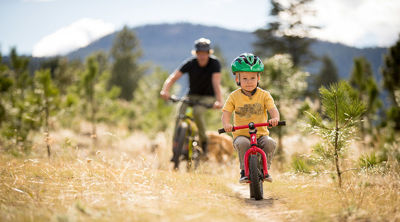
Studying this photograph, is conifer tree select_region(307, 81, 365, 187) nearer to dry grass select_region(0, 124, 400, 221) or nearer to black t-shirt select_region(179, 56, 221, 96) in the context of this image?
dry grass select_region(0, 124, 400, 221)

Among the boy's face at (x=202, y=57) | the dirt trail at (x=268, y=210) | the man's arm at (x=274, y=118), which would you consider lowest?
the dirt trail at (x=268, y=210)

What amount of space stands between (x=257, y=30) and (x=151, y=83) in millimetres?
14665

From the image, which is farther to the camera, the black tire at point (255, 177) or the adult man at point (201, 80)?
the adult man at point (201, 80)

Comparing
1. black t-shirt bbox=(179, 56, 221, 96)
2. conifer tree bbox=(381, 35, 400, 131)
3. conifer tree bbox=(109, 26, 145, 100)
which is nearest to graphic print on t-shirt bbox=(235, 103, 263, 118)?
black t-shirt bbox=(179, 56, 221, 96)

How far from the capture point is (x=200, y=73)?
6.58 m

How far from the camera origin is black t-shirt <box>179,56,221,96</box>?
655 centimetres

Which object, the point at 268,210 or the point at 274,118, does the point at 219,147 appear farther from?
the point at 268,210

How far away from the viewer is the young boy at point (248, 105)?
3.99 metres

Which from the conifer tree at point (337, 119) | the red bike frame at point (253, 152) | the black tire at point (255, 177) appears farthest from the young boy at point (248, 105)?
the conifer tree at point (337, 119)

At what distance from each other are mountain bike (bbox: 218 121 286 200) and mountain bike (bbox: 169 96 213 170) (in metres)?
2.43

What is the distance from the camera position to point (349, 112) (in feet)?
13.0

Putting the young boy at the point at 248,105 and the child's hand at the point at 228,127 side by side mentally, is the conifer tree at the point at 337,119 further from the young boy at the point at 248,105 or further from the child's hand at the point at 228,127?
the child's hand at the point at 228,127

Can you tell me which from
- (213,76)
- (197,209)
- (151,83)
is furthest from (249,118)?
(151,83)

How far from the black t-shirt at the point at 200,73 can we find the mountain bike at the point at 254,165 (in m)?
2.84
